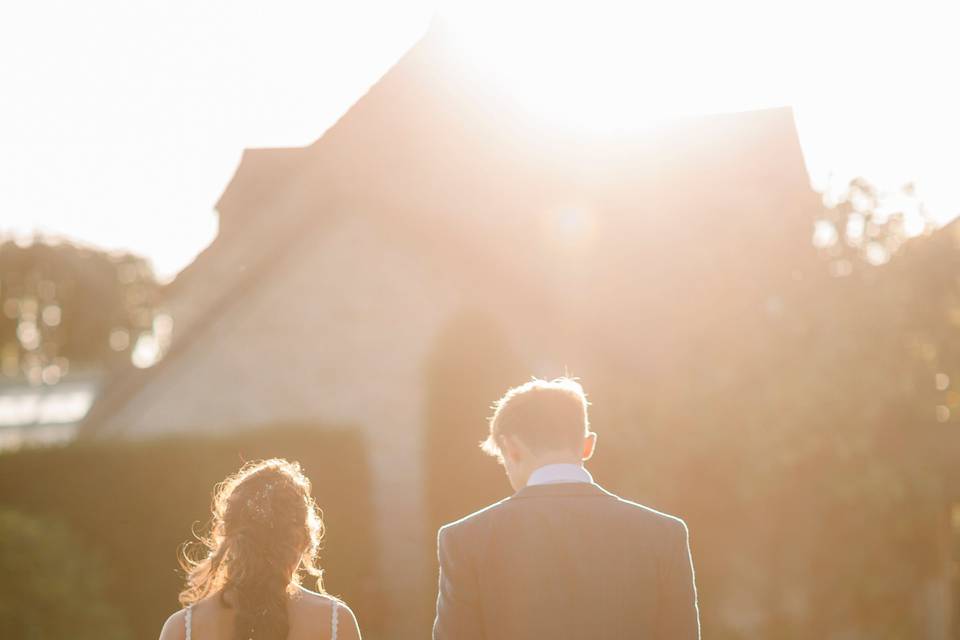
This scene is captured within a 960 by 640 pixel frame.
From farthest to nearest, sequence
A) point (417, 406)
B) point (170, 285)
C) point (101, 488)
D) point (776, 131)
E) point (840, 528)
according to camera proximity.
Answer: point (776, 131), point (170, 285), point (417, 406), point (840, 528), point (101, 488)

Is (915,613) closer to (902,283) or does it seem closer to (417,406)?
(902,283)

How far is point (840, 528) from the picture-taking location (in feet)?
50.1

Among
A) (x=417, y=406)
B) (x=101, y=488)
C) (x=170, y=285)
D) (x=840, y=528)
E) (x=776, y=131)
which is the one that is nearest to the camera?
(x=101, y=488)

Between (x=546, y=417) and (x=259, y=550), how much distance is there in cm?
119

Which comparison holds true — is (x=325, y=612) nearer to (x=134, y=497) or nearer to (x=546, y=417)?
(x=546, y=417)

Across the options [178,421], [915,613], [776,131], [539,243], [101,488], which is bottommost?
[915,613]

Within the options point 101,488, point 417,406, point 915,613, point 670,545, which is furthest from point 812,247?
point 670,545

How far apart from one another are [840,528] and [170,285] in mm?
11594

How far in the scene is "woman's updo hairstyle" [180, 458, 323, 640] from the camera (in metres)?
4.95

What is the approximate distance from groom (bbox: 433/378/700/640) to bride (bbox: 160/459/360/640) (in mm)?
545

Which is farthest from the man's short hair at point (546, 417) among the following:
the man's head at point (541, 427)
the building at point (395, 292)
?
the building at point (395, 292)

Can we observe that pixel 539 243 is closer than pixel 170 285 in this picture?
Yes

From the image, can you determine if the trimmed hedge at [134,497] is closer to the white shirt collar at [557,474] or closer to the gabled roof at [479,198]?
the gabled roof at [479,198]

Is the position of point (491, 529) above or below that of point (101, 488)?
below
